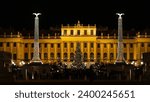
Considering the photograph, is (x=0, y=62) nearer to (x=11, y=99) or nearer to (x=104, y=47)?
(x=11, y=99)

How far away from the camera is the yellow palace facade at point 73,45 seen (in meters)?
82.8

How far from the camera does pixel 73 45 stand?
86688 millimetres

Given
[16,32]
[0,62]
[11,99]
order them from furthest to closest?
[16,32] < [0,62] < [11,99]

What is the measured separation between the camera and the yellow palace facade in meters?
82.8

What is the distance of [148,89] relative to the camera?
4059 millimetres

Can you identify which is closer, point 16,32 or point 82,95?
point 82,95

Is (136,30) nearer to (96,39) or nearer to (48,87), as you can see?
(96,39)

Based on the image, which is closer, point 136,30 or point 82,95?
point 82,95

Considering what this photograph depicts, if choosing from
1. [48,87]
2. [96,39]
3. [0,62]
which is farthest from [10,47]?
[48,87]

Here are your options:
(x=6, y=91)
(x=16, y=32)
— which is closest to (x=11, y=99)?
(x=6, y=91)

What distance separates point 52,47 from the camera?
86000 millimetres

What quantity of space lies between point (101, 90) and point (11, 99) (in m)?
0.87

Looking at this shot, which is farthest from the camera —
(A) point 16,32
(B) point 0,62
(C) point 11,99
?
(A) point 16,32

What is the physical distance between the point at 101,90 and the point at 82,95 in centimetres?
19
